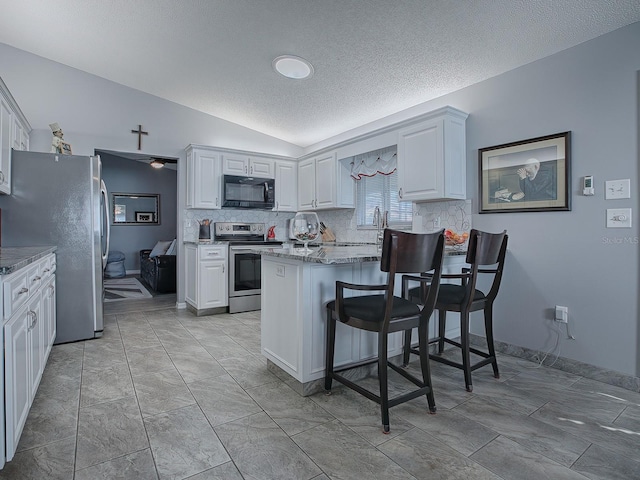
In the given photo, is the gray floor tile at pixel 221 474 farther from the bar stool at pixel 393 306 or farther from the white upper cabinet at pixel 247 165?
the white upper cabinet at pixel 247 165

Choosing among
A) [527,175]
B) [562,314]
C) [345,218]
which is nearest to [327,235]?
[345,218]

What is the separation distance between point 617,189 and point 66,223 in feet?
14.3

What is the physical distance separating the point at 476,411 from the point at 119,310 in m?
4.29

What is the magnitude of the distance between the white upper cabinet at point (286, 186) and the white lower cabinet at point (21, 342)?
316 centimetres

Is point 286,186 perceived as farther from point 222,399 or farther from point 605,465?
point 605,465

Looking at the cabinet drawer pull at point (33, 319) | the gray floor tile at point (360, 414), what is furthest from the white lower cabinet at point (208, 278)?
the gray floor tile at point (360, 414)

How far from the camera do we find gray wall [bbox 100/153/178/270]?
7883 mm

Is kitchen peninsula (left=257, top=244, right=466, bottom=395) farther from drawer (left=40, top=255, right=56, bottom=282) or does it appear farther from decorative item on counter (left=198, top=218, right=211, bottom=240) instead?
decorative item on counter (left=198, top=218, right=211, bottom=240)

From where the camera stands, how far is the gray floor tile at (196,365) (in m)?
2.48

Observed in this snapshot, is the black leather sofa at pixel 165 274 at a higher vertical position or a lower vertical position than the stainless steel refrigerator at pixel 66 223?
lower

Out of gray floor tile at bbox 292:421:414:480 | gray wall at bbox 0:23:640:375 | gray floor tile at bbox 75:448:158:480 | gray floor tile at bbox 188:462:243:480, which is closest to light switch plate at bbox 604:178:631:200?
gray wall at bbox 0:23:640:375

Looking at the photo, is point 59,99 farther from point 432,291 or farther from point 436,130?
point 432,291

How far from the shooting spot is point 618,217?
2.37 m

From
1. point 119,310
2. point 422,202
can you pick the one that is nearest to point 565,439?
point 422,202
